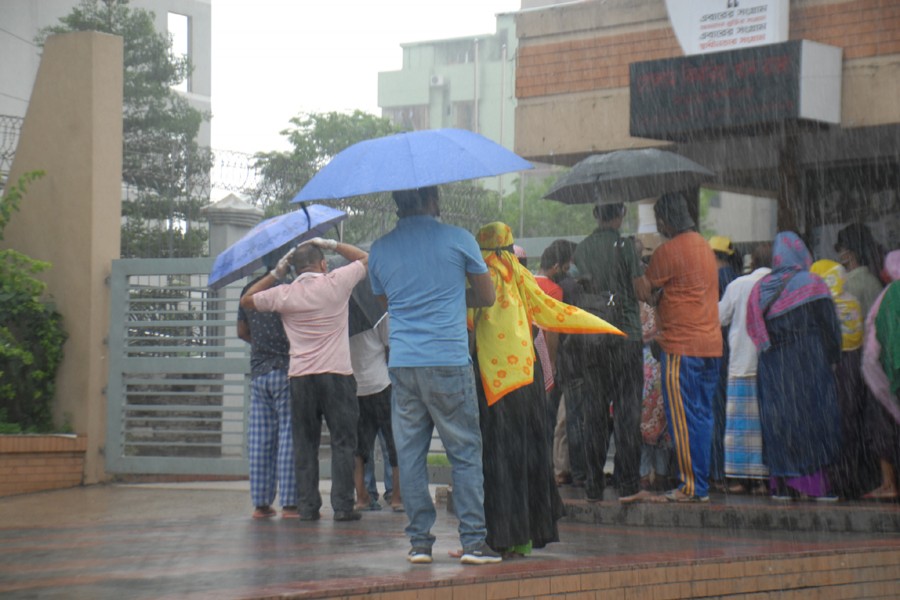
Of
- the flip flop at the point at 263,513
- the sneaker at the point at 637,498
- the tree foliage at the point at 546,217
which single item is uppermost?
the tree foliage at the point at 546,217

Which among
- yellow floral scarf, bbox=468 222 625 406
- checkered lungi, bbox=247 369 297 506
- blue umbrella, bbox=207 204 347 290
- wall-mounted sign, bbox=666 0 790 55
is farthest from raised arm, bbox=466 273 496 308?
wall-mounted sign, bbox=666 0 790 55

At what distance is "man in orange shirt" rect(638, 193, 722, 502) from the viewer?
26.7 ft

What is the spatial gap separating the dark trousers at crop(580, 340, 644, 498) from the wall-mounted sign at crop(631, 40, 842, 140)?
4.32 metres

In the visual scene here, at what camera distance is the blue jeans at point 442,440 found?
6.31m

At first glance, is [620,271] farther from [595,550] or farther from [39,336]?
[39,336]

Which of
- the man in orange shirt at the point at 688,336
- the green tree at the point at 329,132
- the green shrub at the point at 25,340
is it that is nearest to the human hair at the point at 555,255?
the man in orange shirt at the point at 688,336

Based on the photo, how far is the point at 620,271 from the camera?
27.0 feet

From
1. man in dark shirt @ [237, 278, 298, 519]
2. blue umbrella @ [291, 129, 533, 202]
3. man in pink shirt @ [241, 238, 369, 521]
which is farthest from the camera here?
man in dark shirt @ [237, 278, 298, 519]

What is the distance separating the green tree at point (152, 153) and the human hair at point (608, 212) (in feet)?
28.7

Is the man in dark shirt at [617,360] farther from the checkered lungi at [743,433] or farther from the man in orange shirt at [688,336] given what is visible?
the checkered lungi at [743,433]

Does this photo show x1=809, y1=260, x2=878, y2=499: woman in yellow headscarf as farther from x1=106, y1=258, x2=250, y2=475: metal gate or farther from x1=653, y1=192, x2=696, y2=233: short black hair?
x1=106, y1=258, x2=250, y2=475: metal gate

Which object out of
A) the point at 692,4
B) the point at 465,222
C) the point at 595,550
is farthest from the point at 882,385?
the point at 465,222

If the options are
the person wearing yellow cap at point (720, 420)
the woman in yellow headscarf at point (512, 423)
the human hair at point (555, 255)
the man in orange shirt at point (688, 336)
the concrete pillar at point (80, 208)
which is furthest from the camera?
the concrete pillar at point (80, 208)

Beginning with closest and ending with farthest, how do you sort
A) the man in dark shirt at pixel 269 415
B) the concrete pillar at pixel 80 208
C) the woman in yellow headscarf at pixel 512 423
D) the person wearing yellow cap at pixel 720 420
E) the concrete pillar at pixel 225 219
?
the woman in yellow headscarf at pixel 512 423 → the man in dark shirt at pixel 269 415 → the person wearing yellow cap at pixel 720 420 → the concrete pillar at pixel 80 208 → the concrete pillar at pixel 225 219
